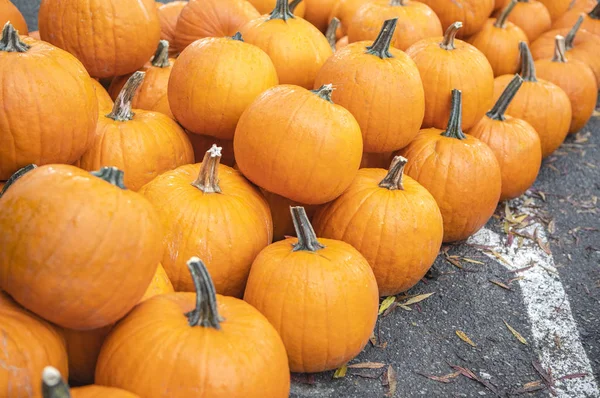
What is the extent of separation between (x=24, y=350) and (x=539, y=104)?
3.41m

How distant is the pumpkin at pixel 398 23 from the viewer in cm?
373

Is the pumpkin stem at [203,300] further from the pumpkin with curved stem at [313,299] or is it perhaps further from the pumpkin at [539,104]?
the pumpkin at [539,104]

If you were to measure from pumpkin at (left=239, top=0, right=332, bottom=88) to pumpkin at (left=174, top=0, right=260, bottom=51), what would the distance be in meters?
0.32

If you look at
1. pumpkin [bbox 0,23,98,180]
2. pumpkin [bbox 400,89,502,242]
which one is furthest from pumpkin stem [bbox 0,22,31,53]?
pumpkin [bbox 400,89,502,242]

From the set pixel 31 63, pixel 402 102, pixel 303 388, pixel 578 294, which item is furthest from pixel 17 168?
pixel 578 294

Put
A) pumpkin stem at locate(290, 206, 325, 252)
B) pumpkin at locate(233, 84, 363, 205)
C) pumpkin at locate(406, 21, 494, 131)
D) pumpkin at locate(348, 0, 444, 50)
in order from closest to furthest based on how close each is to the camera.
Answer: pumpkin stem at locate(290, 206, 325, 252), pumpkin at locate(233, 84, 363, 205), pumpkin at locate(406, 21, 494, 131), pumpkin at locate(348, 0, 444, 50)

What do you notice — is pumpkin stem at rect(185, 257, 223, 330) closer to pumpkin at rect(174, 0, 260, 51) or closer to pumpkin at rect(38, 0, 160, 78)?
pumpkin at rect(38, 0, 160, 78)

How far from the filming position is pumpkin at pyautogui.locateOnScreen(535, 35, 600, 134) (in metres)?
4.37

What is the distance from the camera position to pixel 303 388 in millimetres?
2248

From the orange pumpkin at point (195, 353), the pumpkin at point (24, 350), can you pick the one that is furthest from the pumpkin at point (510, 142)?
the pumpkin at point (24, 350)

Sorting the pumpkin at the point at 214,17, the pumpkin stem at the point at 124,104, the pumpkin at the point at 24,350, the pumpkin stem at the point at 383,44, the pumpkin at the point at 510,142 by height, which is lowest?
the pumpkin at the point at 510,142

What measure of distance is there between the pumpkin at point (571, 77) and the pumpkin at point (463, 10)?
0.57 meters

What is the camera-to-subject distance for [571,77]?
4.38 metres

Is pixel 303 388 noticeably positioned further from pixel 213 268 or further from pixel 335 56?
pixel 335 56
